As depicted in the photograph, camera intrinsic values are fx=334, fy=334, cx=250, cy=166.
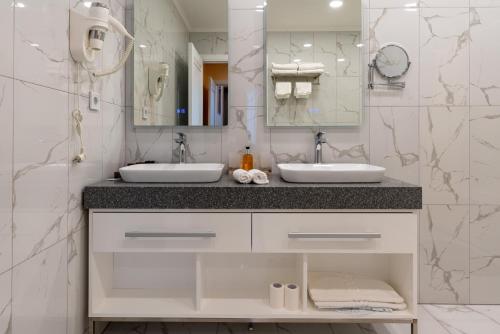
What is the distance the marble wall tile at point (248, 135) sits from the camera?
2.07 meters

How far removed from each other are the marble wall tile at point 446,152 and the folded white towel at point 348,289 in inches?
29.3

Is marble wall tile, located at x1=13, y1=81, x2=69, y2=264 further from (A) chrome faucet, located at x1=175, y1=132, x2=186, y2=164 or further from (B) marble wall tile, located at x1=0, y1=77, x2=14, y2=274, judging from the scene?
(A) chrome faucet, located at x1=175, y1=132, x2=186, y2=164

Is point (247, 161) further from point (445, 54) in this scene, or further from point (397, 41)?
point (445, 54)

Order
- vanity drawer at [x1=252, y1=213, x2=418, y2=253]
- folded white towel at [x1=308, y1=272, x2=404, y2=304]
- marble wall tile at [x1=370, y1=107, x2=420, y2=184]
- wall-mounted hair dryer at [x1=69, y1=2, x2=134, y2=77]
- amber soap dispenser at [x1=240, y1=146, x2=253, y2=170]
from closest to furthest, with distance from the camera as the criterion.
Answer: wall-mounted hair dryer at [x1=69, y1=2, x2=134, y2=77] < vanity drawer at [x1=252, y1=213, x2=418, y2=253] < folded white towel at [x1=308, y1=272, x2=404, y2=304] < amber soap dispenser at [x1=240, y1=146, x2=253, y2=170] < marble wall tile at [x1=370, y1=107, x2=420, y2=184]

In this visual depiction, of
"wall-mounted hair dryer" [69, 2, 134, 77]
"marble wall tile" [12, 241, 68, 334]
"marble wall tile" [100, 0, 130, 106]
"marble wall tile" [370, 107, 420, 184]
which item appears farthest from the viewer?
"marble wall tile" [370, 107, 420, 184]

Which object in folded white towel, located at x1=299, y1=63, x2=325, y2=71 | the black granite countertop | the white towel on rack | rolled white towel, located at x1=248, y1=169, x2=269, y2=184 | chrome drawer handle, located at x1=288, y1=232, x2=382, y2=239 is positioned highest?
folded white towel, located at x1=299, y1=63, x2=325, y2=71

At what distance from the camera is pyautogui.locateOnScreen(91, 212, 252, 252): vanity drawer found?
150 cm

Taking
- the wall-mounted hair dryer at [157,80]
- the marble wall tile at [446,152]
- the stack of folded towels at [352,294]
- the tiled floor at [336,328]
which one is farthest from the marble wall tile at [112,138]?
the marble wall tile at [446,152]

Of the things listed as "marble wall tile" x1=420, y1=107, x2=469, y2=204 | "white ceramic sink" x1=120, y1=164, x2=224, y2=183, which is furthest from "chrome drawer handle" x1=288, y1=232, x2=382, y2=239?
"marble wall tile" x1=420, y1=107, x2=469, y2=204

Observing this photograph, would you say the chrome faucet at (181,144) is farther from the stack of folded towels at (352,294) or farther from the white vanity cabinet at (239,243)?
the stack of folded towels at (352,294)

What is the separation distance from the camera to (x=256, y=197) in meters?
1.49

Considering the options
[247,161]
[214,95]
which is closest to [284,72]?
[214,95]

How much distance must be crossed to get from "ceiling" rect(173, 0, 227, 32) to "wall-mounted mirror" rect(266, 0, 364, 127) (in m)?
0.28

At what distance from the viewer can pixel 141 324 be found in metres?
1.86
